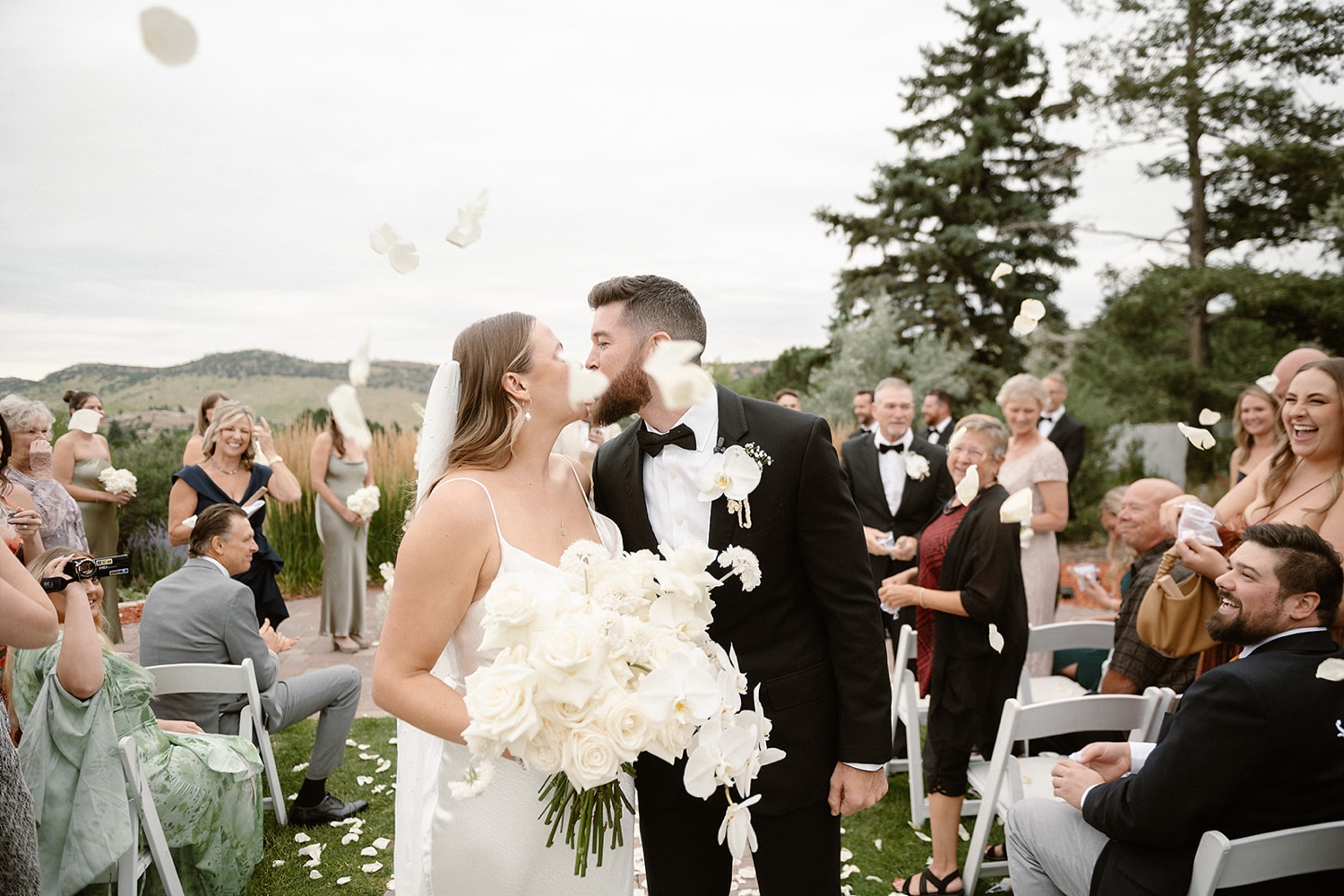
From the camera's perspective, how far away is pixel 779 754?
1.73 metres

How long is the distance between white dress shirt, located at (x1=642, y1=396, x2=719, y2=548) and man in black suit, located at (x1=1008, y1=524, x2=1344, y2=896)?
1.46 m

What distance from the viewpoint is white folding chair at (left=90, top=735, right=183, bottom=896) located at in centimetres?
288

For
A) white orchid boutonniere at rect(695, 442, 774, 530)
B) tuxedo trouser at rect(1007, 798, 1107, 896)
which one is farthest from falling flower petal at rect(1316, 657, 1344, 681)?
white orchid boutonniere at rect(695, 442, 774, 530)

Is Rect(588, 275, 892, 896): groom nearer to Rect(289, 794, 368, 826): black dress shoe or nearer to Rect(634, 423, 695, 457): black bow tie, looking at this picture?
Rect(634, 423, 695, 457): black bow tie

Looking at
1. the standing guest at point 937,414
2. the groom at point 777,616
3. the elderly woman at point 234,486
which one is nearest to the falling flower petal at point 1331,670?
the groom at point 777,616

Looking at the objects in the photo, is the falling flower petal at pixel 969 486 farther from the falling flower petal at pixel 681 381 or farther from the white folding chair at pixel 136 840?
the white folding chair at pixel 136 840

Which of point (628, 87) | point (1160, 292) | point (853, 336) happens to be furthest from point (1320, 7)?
point (628, 87)

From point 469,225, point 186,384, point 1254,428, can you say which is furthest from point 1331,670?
point 186,384

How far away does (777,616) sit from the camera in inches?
91.9

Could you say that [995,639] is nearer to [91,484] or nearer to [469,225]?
[469,225]

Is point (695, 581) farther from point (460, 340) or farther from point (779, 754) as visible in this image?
point (460, 340)

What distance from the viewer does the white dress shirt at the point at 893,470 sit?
6.17 meters

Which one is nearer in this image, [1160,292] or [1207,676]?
[1207,676]

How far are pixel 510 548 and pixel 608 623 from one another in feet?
2.02
